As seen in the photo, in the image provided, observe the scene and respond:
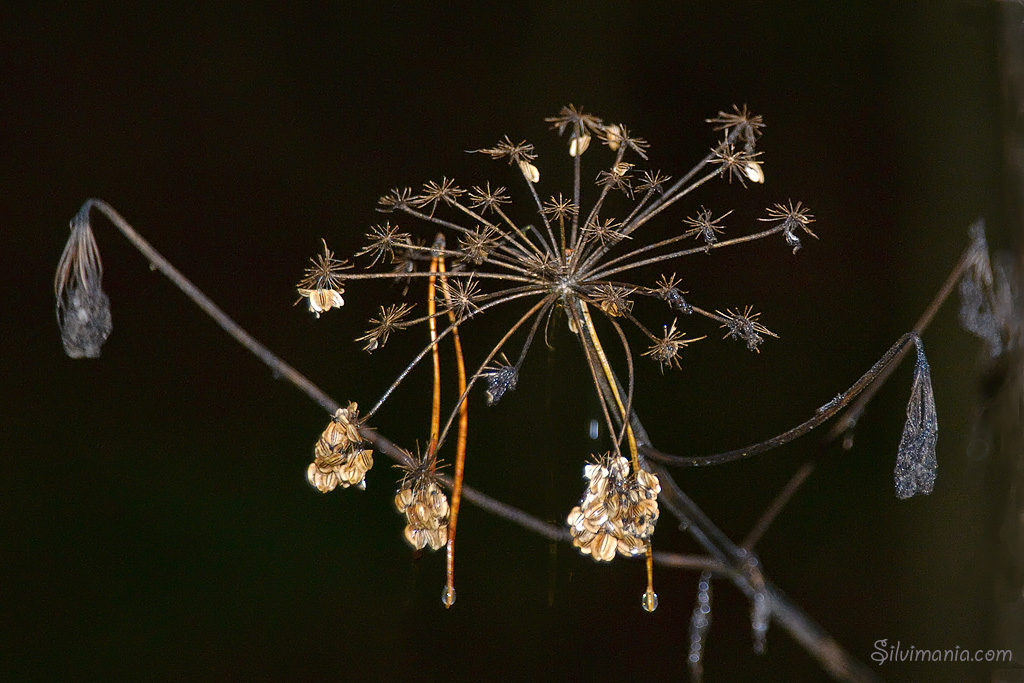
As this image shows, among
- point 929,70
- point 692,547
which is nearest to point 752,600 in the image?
point 692,547

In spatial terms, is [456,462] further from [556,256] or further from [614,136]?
[614,136]

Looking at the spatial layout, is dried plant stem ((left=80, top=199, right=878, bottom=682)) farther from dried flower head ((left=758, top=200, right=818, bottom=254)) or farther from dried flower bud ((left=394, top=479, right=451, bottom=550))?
dried flower head ((left=758, top=200, right=818, bottom=254))

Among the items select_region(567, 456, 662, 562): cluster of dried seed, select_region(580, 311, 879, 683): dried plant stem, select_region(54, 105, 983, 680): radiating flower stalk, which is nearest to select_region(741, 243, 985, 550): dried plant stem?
select_region(580, 311, 879, 683): dried plant stem

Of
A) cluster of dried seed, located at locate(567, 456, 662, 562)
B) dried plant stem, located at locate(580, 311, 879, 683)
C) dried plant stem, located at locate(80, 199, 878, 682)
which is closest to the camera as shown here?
cluster of dried seed, located at locate(567, 456, 662, 562)

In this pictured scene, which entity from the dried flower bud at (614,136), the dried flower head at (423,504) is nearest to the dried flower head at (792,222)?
the dried flower bud at (614,136)

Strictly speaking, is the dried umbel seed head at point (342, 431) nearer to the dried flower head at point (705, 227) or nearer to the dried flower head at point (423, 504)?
the dried flower head at point (423, 504)

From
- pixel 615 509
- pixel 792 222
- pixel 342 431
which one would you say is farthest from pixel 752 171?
pixel 342 431
